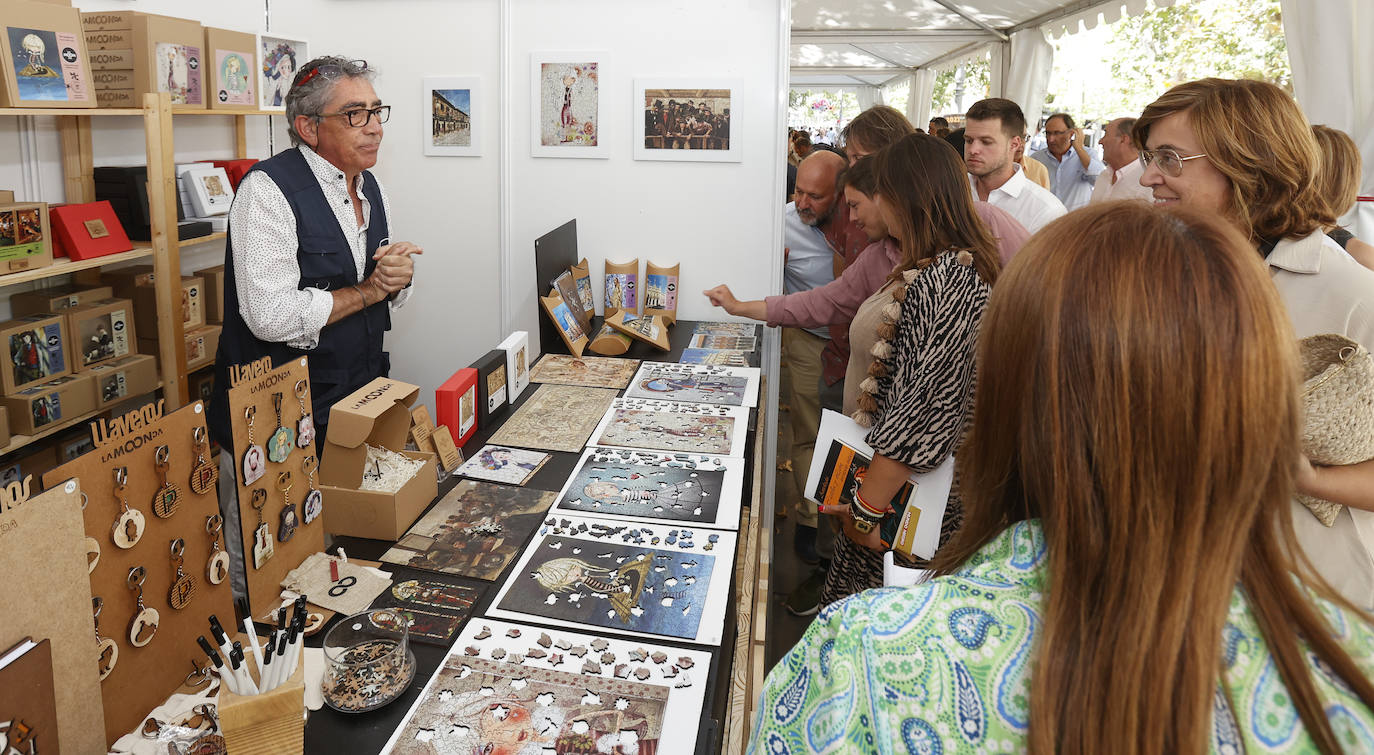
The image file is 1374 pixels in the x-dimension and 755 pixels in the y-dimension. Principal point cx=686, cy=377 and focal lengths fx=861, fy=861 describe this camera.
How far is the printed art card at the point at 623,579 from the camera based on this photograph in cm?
145

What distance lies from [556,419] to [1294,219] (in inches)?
69.1

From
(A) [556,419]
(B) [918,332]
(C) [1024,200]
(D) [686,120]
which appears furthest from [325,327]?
(C) [1024,200]

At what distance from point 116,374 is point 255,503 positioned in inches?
87.9

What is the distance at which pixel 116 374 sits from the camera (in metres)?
3.15

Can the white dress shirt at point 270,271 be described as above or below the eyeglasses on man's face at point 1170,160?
below

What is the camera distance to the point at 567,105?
372 centimetres

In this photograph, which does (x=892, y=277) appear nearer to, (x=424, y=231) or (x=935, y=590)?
(x=935, y=590)

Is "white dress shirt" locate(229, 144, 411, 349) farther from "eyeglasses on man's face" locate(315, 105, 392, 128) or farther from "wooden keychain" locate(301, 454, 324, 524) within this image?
"wooden keychain" locate(301, 454, 324, 524)

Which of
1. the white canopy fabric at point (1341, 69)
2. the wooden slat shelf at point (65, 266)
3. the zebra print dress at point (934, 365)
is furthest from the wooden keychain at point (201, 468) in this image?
the white canopy fabric at point (1341, 69)

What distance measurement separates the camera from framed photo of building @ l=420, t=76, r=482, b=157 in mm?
3746

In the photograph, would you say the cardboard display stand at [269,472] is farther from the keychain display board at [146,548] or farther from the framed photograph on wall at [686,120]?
the framed photograph on wall at [686,120]

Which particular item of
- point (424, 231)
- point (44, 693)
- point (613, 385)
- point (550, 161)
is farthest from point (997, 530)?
point (424, 231)

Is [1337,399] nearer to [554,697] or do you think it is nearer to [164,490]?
[554,697]

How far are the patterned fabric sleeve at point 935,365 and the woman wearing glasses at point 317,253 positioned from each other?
1421 mm
